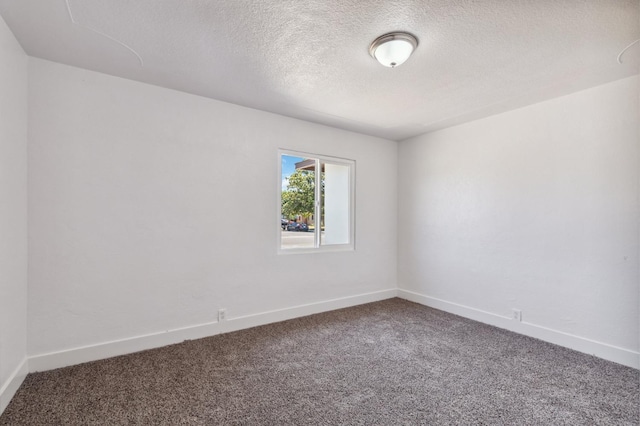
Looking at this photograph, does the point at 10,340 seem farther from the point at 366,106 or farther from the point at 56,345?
the point at 366,106

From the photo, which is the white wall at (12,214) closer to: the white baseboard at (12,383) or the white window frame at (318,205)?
the white baseboard at (12,383)

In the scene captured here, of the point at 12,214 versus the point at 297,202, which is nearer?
the point at 12,214

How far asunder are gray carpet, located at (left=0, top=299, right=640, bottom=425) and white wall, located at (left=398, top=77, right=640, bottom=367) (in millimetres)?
368

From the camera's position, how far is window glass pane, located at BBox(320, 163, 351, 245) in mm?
4387

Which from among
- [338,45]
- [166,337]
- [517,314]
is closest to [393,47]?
[338,45]

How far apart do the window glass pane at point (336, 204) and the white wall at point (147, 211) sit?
0.57 meters

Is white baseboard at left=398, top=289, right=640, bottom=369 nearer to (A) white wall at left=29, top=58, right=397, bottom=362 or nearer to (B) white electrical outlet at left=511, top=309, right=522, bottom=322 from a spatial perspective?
(B) white electrical outlet at left=511, top=309, right=522, bottom=322

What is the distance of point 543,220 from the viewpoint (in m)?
3.14

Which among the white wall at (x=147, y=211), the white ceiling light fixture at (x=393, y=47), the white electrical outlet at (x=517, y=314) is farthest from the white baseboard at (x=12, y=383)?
the white electrical outlet at (x=517, y=314)

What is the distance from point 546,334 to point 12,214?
462 centimetres

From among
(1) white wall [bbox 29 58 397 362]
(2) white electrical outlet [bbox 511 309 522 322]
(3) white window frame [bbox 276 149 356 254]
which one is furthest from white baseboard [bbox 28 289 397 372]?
(2) white electrical outlet [bbox 511 309 522 322]

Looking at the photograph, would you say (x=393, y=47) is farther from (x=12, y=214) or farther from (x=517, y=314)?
(x=517, y=314)

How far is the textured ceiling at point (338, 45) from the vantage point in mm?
1808

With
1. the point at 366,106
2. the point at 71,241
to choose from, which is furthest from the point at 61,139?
the point at 366,106
